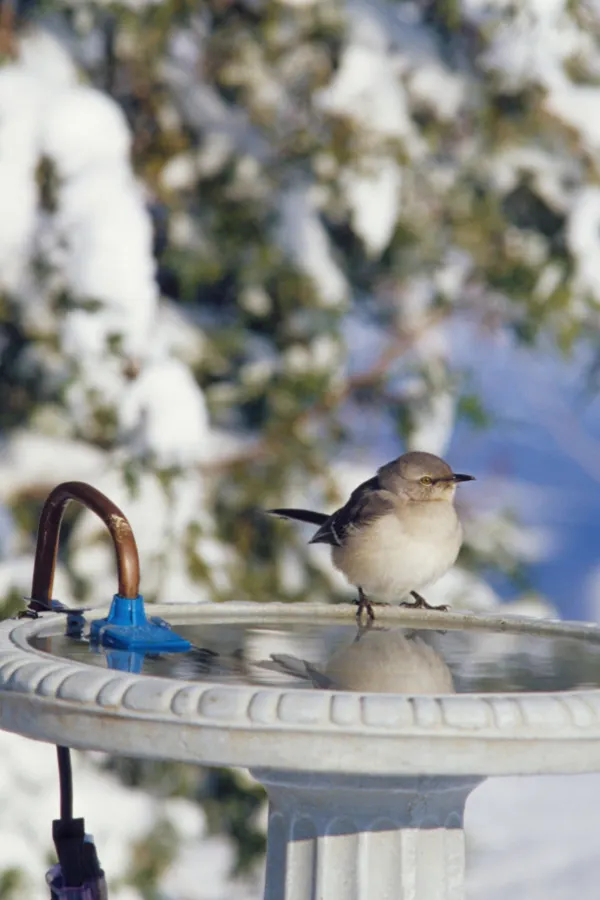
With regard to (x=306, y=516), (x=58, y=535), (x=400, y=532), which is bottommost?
(x=58, y=535)

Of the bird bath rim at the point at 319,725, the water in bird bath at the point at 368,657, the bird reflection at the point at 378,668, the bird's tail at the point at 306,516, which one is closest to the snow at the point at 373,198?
the bird's tail at the point at 306,516

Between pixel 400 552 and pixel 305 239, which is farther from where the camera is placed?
pixel 305 239

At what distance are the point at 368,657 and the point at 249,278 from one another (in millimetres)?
2753

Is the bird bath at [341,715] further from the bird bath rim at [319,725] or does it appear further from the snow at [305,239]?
the snow at [305,239]

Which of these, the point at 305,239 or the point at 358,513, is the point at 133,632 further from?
the point at 305,239

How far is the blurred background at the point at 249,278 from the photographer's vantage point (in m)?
4.77

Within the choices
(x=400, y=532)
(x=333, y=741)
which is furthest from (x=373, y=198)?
(x=333, y=741)

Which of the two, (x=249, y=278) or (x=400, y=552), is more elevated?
(x=249, y=278)

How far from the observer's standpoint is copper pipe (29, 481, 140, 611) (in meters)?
2.89

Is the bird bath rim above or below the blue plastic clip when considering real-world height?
below

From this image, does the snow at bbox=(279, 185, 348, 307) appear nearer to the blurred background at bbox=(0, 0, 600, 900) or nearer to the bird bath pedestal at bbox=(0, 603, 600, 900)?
the blurred background at bbox=(0, 0, 600, 900)

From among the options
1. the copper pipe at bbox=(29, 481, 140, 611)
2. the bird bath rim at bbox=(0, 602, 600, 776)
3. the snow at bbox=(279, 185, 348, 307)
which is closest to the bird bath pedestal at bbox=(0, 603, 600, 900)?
the bird bath rim at bbox=(0, 602, 600, 776)

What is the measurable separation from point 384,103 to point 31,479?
70.9 inches

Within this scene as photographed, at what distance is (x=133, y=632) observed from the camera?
284 centimetres
